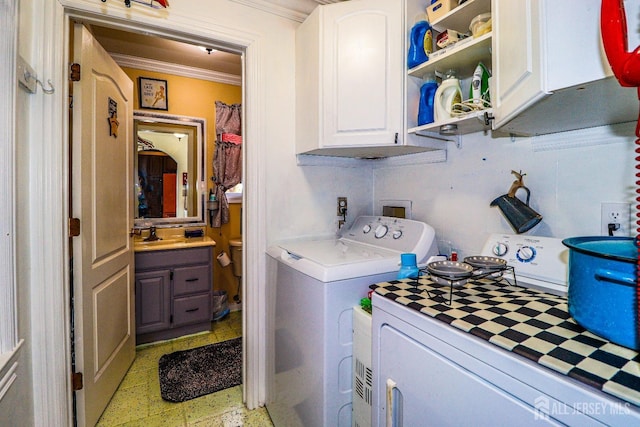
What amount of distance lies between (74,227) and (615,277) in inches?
78.8

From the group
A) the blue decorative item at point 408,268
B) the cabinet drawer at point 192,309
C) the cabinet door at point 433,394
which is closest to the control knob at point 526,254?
the blue decorative item at point 408,268

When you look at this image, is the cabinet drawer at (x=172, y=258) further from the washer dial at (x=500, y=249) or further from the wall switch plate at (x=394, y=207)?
the washer dial at (x=500, y=249)

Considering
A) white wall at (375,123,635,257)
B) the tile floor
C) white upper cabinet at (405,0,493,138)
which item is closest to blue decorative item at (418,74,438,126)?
white upper cabinet at (405,0,493,138)

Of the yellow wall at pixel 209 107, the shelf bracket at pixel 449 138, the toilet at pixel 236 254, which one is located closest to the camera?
the shelf bracket at pixel 449 138

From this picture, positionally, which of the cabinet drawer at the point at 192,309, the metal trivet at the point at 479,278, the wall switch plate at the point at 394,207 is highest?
the wall switch plate at the point at 394,207

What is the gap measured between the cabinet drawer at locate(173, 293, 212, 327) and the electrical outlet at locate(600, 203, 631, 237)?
8.97 feet

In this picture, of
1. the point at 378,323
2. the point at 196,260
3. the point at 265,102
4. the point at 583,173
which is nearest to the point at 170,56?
the point at 265,102

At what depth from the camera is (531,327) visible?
2.35ft

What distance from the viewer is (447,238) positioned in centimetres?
161

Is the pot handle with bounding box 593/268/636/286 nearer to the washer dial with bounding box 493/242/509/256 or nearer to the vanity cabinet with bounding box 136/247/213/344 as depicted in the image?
the washer dial with bounding box 493/242/509/256

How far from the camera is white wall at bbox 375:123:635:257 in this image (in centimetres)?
101

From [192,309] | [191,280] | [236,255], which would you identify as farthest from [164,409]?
[236,255]

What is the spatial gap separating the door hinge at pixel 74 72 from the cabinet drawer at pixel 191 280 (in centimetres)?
160

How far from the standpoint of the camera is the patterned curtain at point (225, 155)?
304 centimetres
